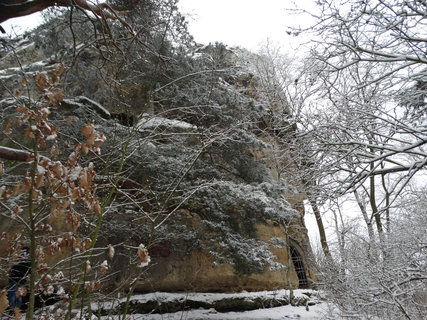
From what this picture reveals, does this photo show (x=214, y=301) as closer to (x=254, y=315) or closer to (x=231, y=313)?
(x=231, y=313)

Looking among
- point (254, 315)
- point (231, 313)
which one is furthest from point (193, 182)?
point (254, 315)

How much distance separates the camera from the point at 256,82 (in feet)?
50.0

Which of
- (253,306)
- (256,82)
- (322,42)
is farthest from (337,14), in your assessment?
(256,82)

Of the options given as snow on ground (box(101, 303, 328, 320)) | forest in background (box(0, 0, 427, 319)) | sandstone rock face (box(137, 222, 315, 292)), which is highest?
forest in background (box(0, 0, 427, 319))

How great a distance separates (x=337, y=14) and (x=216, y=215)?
5.42 m

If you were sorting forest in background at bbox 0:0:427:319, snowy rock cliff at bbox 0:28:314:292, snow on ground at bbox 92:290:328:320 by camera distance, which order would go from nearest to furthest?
forest in background at bbox 0:0:427:319, snowy rock cliff at bbox 0:28:314:292, snow on ground at bbox 92:290:328:320

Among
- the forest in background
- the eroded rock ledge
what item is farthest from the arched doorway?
the forest in background

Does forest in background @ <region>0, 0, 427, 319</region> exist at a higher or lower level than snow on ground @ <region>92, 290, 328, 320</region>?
higher

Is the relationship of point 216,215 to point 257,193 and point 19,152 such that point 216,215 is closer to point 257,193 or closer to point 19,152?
point 257,193

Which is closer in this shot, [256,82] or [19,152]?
[19,152]

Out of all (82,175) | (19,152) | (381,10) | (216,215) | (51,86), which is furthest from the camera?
(216,215)

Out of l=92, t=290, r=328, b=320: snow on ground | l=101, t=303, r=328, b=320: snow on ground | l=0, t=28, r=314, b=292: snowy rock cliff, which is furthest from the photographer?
l=92, t=290, r=328, b=320: snow on ground

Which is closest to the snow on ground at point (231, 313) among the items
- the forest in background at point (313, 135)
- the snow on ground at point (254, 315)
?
the snow on ground at point (254, 315)

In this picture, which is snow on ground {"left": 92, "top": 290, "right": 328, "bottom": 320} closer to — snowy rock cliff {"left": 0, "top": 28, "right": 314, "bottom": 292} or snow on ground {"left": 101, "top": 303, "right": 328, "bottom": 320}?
snow on ground {"left": 101, "top": 303, "right": 328, "bottom": 320}
